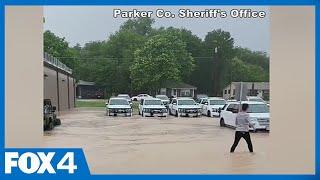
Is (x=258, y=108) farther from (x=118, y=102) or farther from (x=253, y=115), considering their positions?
(x=118, y=102)

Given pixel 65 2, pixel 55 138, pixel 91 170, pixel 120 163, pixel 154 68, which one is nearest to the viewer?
pixel 65 2

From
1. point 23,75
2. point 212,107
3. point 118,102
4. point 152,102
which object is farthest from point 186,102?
point 23,75

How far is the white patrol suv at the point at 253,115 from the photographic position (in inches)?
822

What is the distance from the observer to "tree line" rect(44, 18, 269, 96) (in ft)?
205

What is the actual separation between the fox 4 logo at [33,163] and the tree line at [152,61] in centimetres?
5031

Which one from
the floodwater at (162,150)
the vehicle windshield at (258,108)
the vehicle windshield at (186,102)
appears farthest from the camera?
the vehicle windshield at (186,102)

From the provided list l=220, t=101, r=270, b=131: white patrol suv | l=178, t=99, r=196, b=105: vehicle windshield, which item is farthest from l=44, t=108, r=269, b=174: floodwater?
l=178, t=99, r=196, b=105: vehicle windshield

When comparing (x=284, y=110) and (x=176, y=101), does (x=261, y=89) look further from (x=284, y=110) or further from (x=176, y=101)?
(x=284, y=110)

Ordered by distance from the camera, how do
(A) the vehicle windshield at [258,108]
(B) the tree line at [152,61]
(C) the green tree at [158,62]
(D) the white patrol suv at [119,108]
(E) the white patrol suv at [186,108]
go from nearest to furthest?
1. (A) the vehicle windshield at [258,108]
2. (D) the white patrol suv at [119,108]
3. (E) the white patrol suv at [186,108]
4. (C) the green tree at [158,62]
5. (B) the tree line at [152,61]

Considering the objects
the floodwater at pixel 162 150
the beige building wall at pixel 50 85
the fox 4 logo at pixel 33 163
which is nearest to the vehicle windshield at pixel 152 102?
the beige building wall at pixel 50 85

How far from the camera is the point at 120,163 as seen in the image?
1173cm

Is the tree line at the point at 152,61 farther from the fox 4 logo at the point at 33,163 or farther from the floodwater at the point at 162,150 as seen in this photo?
the fox 4 logo at the point at 33,163
